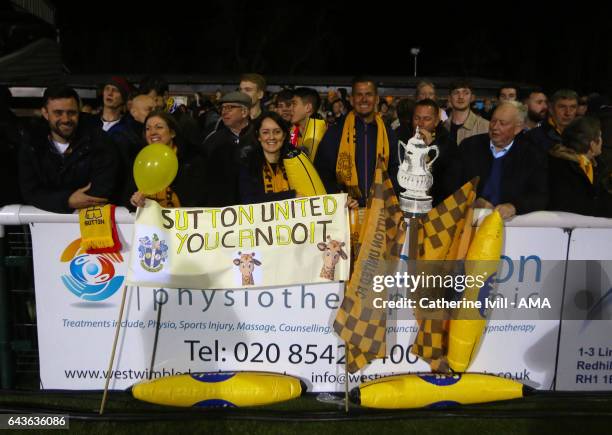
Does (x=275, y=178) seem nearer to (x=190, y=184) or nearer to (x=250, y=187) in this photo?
(x=250, y=187)

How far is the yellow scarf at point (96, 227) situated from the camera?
344 cm

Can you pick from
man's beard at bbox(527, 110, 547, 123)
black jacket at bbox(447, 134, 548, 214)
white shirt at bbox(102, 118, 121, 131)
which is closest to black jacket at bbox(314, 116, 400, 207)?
black jacket at bbox(447, 134, 548, 214)

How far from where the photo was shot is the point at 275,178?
389cm

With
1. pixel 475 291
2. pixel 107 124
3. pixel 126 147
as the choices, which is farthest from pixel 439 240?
pixel 107 124

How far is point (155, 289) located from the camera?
3.57 meters

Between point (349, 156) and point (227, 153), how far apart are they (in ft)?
3.33

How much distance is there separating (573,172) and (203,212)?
98.7 inches

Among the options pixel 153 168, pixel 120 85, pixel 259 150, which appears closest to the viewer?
pixel 153 168

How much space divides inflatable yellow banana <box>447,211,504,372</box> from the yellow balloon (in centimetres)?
195

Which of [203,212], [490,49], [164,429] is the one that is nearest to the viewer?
[164,429]

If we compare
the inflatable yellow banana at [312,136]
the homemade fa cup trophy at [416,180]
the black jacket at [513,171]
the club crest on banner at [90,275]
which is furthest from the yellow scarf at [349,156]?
the club crest on banner at [90,275]

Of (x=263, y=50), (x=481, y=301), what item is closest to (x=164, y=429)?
(x=481, y=301)

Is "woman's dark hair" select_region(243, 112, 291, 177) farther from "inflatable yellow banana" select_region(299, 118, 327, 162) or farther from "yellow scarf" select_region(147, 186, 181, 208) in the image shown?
"inflatable yellow banana" select_region(299, 118, 327, 162)

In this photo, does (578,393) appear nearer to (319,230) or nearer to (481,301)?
(481,301)
